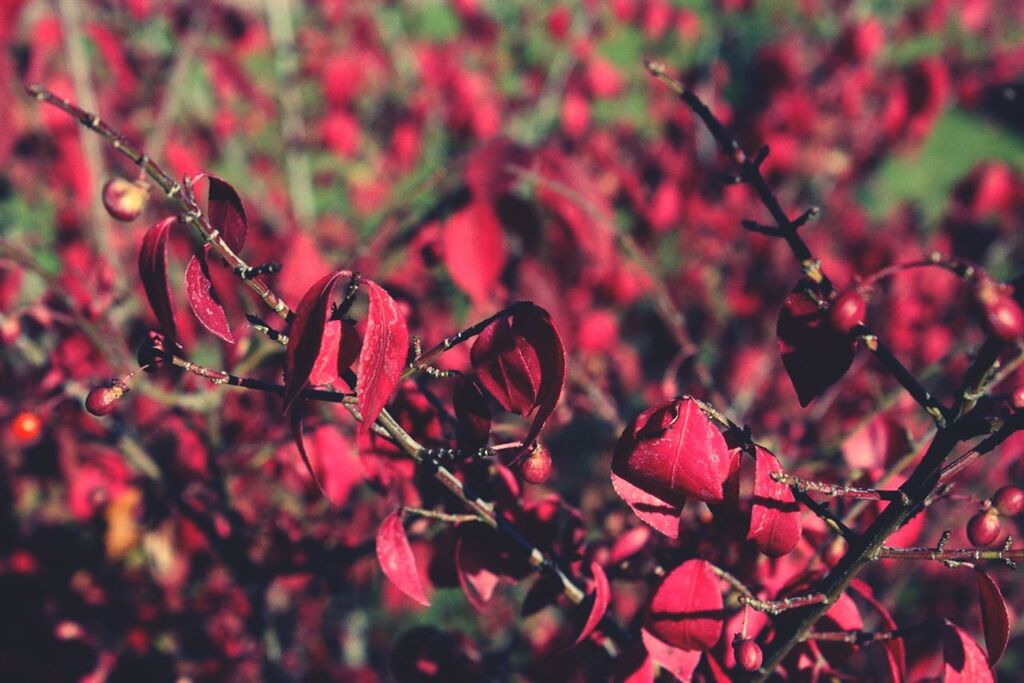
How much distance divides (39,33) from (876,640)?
3.48 metres

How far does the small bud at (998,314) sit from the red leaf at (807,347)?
0.46ft

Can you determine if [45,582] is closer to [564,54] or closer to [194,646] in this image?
[194,646]

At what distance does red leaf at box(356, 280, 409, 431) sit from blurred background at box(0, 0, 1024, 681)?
0.28 meters

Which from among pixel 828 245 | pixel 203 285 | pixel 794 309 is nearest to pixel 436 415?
pixel 203 285

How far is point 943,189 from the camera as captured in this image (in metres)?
5.93

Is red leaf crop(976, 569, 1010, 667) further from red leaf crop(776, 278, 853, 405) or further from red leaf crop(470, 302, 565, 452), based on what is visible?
red leaf crop(470, 302, 565, 452)

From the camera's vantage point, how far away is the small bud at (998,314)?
56 cm

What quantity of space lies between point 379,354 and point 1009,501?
1.98 feet

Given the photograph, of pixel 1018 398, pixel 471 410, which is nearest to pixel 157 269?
pixel 471 410

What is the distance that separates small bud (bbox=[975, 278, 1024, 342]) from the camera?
1.84 feet

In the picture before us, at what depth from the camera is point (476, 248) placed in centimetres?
118

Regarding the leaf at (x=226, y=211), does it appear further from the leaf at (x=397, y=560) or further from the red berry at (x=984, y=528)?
the red berry at (x=984, y=528)

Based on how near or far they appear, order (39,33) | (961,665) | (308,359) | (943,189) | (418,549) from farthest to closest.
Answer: (943,189) < (39,33) < (418,549) < (961,665) < (308,359)

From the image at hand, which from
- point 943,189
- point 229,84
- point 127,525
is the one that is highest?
point 943,189
